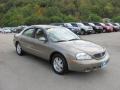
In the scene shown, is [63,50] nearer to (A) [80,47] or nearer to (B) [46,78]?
(A) [80,47]

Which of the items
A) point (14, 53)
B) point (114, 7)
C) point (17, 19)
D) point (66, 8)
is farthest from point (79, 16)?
point (14, 53)

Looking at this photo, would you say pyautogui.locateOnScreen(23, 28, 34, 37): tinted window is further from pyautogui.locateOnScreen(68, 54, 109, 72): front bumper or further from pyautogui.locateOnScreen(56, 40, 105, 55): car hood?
pyautogui.locateOnScreen(68, 54, 109, 72): front bumper

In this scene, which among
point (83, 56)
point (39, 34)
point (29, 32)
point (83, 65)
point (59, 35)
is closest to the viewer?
point (83, 65)

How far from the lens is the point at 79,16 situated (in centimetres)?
7450

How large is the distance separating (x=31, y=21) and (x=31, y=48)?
199 feet

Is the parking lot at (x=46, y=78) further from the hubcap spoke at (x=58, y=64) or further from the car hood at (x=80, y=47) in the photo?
the car hood at (x=80, y=47)

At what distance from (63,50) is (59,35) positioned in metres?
1.10

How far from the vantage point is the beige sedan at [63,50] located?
6215 millimetres

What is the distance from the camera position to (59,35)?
752cm

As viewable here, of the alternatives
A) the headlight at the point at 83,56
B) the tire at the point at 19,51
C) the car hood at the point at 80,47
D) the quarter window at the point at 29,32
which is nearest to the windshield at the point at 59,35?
the car hood at the point at 80,47

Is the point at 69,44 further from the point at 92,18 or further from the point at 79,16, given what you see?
the point at 79,16

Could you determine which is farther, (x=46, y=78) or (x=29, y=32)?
(x=29, y=32)

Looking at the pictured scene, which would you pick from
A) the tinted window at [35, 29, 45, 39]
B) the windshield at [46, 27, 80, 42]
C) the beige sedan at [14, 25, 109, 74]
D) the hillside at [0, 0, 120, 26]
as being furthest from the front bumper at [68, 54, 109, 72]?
the hillside at [0, 0, 120, 26]

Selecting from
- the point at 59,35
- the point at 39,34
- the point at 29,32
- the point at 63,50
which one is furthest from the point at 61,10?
the point at 63,50
